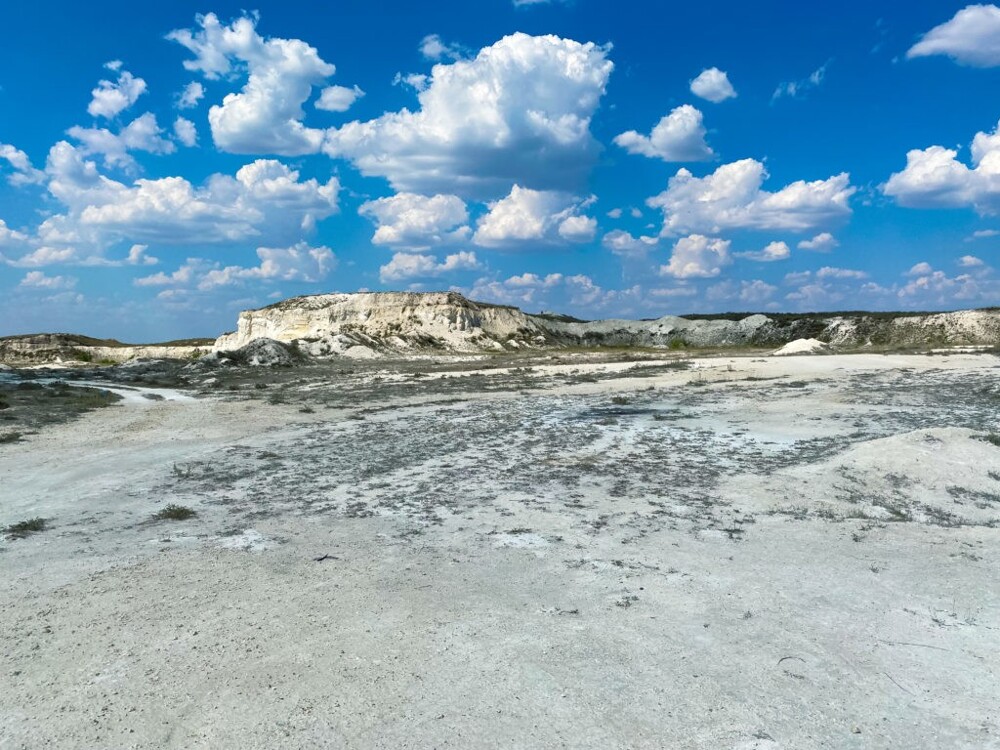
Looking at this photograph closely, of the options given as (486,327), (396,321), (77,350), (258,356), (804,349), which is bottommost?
(804,349)

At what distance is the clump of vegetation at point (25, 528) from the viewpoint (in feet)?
28.8

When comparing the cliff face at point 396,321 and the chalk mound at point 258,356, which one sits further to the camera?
the cliff face at point 396,321

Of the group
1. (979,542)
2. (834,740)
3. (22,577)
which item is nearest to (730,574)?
(834,740)

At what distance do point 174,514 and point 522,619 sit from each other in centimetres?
619

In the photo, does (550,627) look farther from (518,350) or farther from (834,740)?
(518,350)

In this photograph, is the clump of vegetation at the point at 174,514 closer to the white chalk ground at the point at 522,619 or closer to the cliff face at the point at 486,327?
the white chalk ground at the point at 522,619

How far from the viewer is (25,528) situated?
899 centimetres

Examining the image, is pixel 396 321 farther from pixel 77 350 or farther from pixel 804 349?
pixel 804 349

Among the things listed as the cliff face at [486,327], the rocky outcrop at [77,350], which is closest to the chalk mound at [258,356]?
the cliff face at [486,327]

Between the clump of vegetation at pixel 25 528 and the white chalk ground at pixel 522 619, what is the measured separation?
0.27 m

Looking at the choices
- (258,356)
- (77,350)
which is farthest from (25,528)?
(77,350)

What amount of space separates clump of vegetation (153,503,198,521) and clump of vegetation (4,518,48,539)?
1.41 metres

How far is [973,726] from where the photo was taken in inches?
181

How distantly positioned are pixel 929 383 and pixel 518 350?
201 feet
